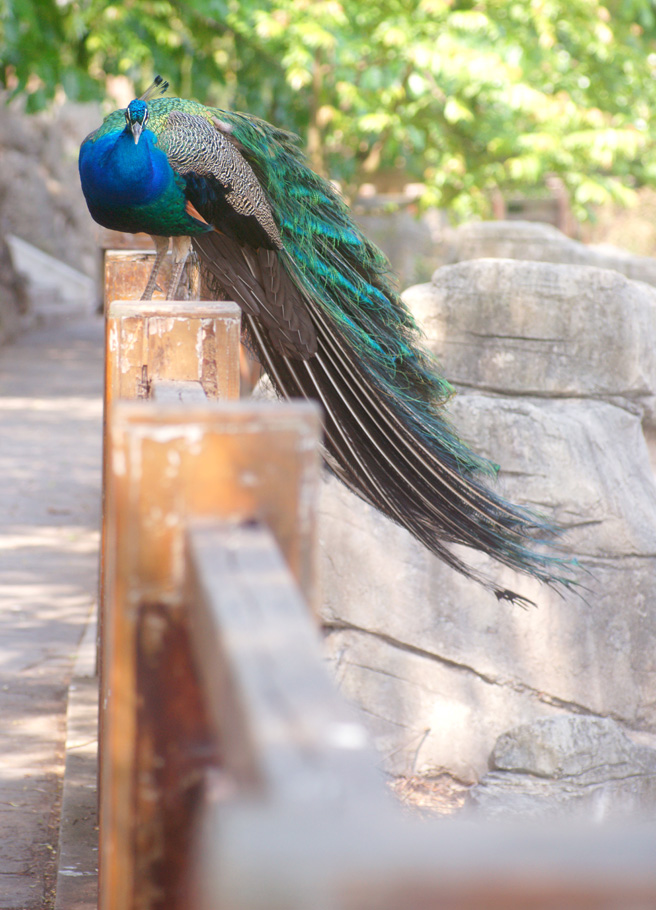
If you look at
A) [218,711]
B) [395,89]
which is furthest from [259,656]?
[395,89]

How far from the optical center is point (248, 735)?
0.54 m

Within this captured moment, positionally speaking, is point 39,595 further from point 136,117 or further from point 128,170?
point 136,117

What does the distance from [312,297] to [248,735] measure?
7.37ft

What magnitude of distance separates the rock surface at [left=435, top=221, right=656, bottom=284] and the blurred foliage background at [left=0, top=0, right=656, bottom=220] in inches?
35.8

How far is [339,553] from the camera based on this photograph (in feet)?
10.9

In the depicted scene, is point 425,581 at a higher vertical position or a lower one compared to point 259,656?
lower

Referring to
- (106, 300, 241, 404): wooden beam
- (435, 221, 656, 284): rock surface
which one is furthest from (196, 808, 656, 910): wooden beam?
(435, 221, 656, 284): rock surface

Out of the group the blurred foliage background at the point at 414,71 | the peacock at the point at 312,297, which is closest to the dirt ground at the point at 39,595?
the peacock at the point at 312,297

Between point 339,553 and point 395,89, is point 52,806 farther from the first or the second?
point 395,89

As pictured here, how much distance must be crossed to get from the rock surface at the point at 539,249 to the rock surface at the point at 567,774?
3589mm

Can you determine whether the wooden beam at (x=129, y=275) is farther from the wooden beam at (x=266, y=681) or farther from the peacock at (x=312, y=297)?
the wooden beam at (x=266, y=681)

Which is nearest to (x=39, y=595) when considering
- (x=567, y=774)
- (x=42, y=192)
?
(x=567, y=774)

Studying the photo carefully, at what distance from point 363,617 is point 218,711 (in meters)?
2.74

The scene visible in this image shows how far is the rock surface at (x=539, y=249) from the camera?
610cm
